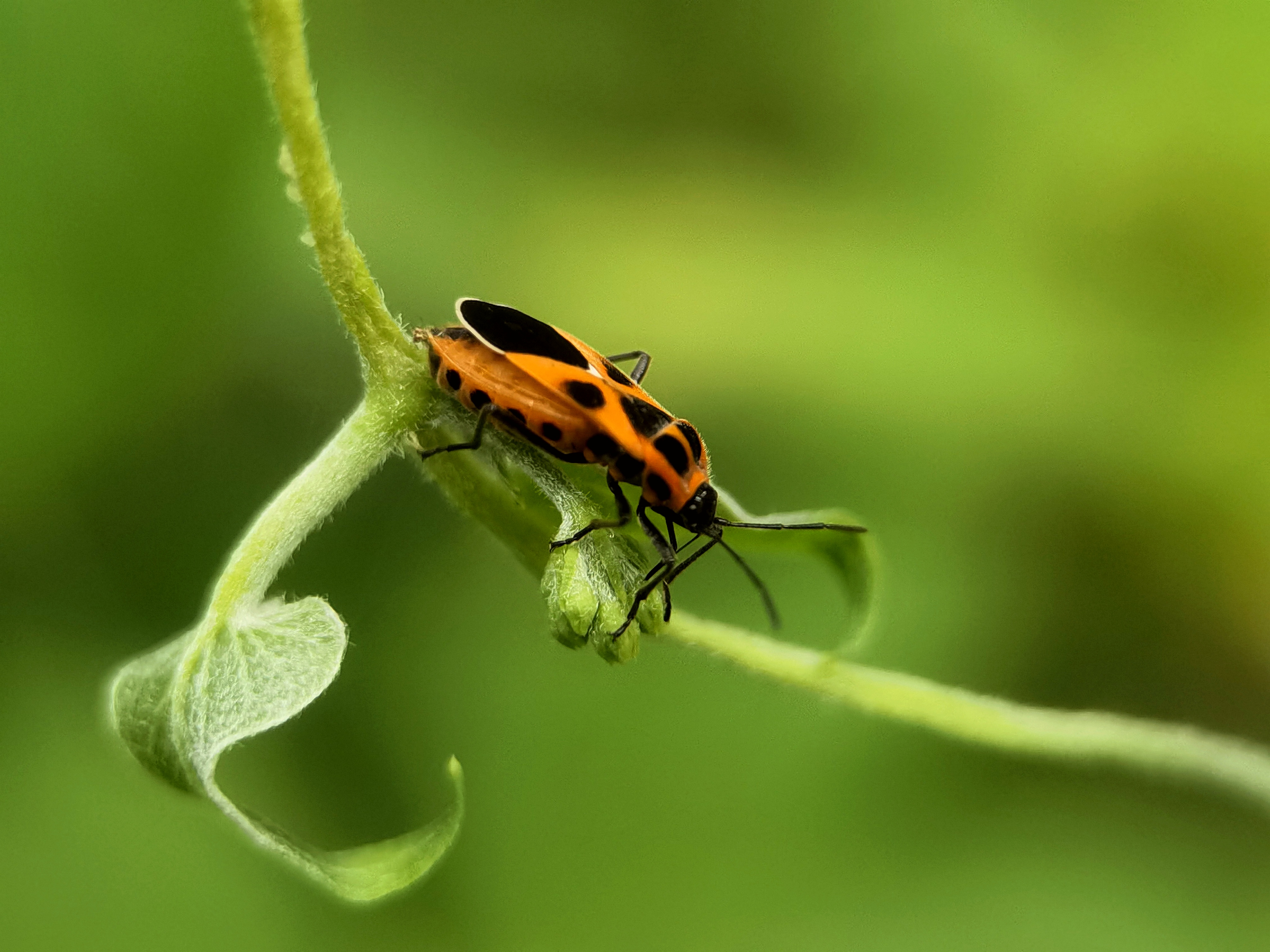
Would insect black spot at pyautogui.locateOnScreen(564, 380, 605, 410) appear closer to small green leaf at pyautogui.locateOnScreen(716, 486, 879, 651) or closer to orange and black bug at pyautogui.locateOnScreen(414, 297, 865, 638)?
orange and black bug at pyautogui.locateOnScreen(414, 297, 865, 638)

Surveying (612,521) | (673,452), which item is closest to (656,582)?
(612,521)

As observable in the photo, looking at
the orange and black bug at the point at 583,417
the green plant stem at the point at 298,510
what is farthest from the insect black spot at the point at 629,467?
the green plant stem at the point at 298,510

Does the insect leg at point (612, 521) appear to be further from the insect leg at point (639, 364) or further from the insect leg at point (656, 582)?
the insect leg at point (639, 364)

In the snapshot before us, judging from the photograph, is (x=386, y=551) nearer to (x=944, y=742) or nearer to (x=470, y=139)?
(x=470, y=139)

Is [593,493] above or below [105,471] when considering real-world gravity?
above

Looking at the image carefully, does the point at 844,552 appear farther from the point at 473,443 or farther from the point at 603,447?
the point at 473,443

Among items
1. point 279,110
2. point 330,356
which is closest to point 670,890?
point 330,356
